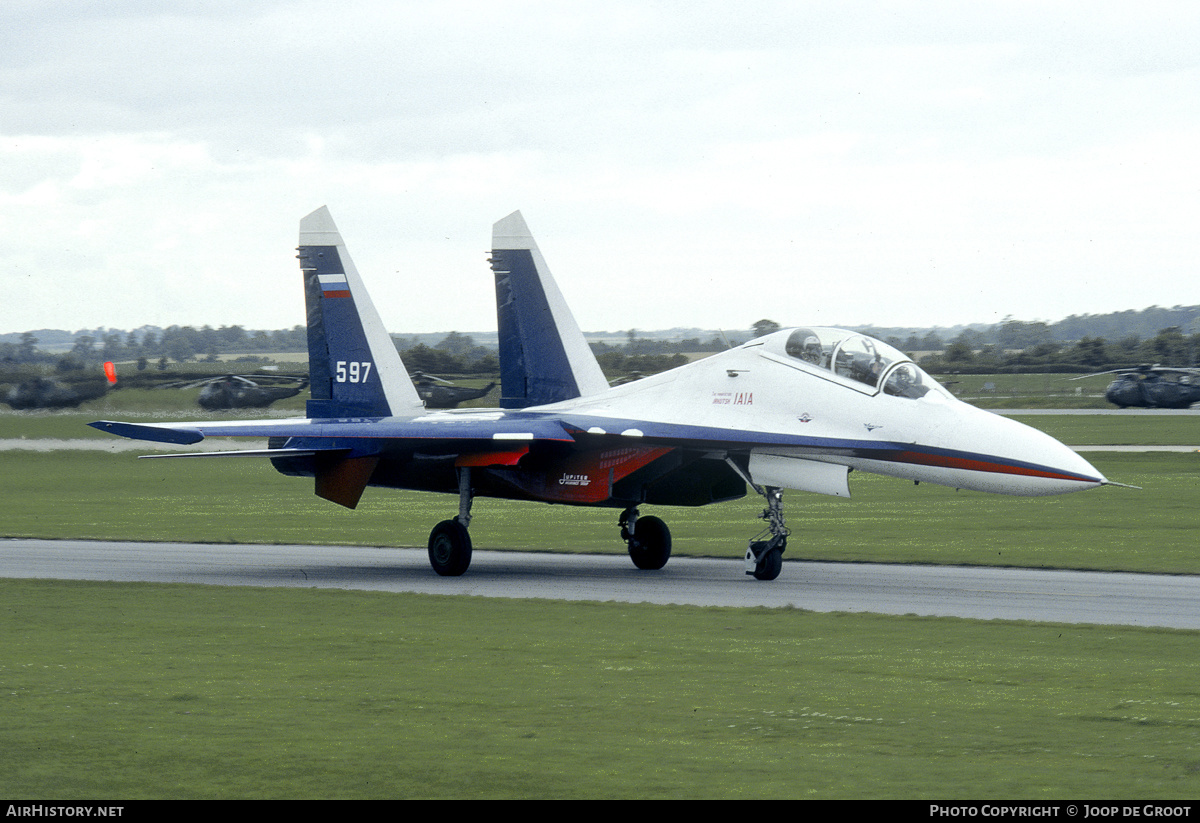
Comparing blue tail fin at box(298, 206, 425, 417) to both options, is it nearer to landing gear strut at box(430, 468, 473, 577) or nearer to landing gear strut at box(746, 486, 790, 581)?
landing gear strut at box(430, 468, 473, 577)

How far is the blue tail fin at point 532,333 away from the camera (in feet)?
75.7

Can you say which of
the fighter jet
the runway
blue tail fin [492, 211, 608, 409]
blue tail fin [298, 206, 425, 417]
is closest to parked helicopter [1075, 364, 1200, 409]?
blue tail fin [492, 211, 608, 409]

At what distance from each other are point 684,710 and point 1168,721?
10.6 ft

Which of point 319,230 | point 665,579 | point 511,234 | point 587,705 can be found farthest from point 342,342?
point 587,705

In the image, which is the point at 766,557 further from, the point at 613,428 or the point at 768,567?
the point at 613,428

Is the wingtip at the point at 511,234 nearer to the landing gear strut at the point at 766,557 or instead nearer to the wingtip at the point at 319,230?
the wingtip at the point at 319,230

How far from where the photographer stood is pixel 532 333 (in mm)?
23141

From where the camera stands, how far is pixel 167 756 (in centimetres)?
798

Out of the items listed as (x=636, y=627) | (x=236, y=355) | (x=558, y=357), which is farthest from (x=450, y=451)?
(x=236, y=355)

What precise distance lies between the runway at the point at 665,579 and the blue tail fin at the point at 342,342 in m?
2.61

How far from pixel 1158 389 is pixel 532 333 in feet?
192

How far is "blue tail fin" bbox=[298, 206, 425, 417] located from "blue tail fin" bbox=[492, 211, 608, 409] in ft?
6.08

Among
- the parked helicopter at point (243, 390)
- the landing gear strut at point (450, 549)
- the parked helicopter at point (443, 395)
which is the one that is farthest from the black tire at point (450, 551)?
the parked helicopter at point (243, 390)

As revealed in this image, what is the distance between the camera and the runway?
49.2 ft
